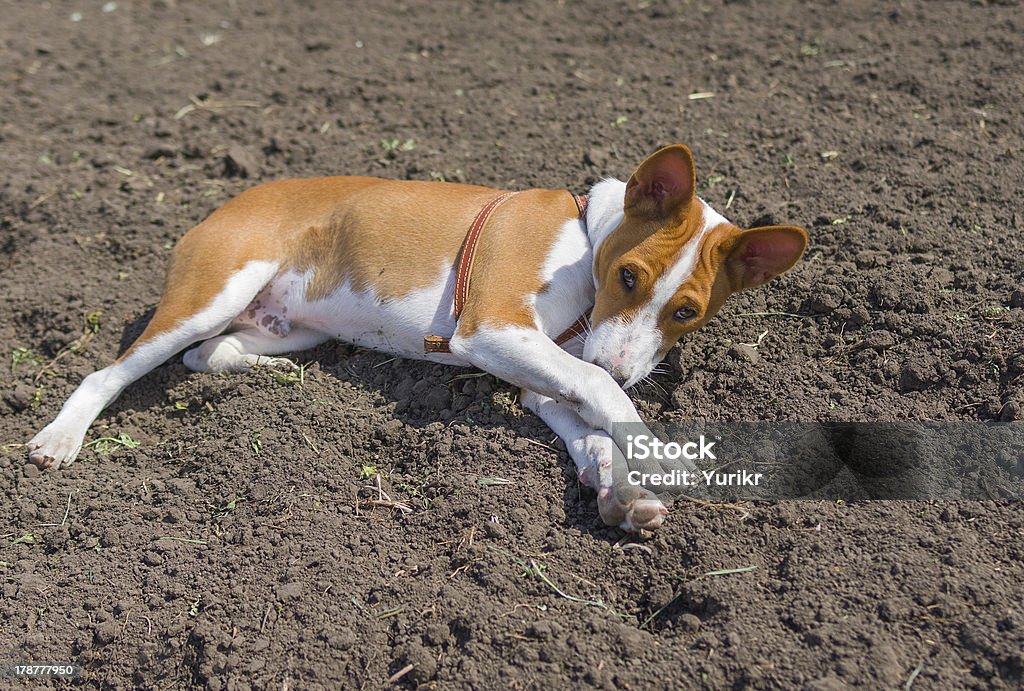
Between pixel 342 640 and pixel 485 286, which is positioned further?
pixel 485 286

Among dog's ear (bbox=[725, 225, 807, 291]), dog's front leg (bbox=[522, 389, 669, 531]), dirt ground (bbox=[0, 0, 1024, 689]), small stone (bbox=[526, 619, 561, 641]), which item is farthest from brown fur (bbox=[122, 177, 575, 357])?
small stone (bbox=[526, 619, 561, 641])

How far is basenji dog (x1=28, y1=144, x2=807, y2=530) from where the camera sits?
14.4 feet

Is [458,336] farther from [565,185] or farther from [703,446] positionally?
[565,185]

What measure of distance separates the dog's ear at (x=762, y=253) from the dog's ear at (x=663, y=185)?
347 millimetres

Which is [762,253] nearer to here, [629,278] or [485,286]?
[629,278]

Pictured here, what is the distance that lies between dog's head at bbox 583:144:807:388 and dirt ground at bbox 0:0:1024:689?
20.0 inches

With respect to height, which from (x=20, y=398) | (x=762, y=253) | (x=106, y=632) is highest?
(x=762, y=253)

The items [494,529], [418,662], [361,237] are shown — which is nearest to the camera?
[418,662]

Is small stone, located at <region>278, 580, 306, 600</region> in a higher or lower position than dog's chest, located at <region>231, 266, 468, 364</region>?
lower

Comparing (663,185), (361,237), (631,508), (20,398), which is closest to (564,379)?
(631,508)

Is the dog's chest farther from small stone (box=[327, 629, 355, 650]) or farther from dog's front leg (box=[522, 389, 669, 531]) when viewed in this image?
small stone (box=[327, 629, 355, 650])

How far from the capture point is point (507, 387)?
16.2 ft

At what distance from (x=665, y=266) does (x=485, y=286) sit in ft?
3.38

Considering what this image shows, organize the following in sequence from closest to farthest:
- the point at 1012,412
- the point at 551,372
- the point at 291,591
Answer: the point at 291,591 < the point at 1012,412 < the point at 551,372
